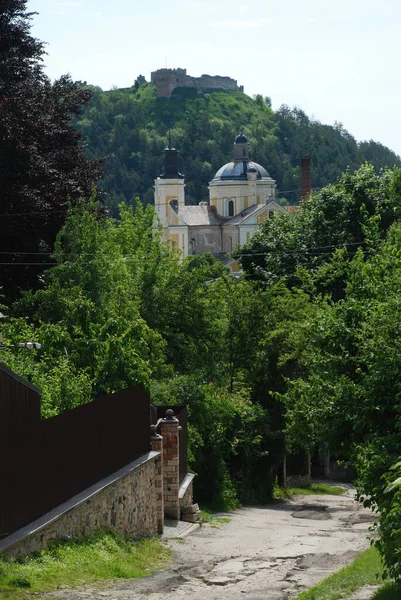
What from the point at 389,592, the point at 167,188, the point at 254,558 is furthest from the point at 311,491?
the point at 167,188

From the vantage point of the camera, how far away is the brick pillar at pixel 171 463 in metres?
22.5

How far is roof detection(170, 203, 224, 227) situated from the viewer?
143000mm

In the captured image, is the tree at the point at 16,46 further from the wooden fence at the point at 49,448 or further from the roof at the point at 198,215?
the roof at the point at 198,215

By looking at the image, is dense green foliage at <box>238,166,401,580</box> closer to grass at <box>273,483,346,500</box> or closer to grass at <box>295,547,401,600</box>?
grass at <box>295,547,401,600</box>

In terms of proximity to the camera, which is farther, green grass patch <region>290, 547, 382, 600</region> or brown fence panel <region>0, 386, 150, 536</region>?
brown fence panel <region>0, 386, 150, 536</region>

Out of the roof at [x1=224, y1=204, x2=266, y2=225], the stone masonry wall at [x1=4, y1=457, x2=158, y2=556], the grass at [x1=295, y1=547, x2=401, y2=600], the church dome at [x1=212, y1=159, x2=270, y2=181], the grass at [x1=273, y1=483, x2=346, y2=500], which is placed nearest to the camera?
the grass at [x1=295, y1=547, x2=401, y2=600]

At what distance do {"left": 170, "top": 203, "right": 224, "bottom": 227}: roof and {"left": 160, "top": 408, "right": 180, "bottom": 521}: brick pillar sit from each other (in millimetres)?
119980

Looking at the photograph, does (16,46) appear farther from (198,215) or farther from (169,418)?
(198,215)

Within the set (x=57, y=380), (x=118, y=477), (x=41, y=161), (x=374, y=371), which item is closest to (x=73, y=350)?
(x=57, y=380)

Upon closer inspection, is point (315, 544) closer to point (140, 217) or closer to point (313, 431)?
point (313, 431)

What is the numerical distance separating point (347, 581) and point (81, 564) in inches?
145

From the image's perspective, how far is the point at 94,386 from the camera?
23.1 meters

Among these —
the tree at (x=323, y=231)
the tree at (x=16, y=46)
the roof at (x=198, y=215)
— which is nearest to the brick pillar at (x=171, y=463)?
the tree at (x=16, y=46)

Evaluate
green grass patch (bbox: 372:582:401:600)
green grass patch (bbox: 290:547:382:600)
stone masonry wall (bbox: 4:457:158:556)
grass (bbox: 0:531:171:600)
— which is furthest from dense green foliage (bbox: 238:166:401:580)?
grass (bbox: 0:531:171:600)
